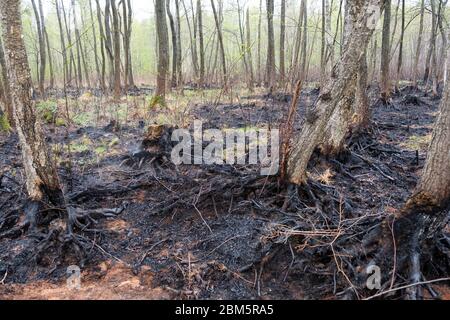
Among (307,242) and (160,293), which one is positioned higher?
(307,242)

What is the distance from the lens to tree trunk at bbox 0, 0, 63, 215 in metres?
3.73

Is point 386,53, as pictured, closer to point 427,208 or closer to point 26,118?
point 427,208

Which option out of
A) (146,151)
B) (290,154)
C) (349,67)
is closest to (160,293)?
(290,154)

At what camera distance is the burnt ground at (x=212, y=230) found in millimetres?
3229

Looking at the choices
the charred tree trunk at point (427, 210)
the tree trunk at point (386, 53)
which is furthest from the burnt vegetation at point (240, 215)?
the tree trunk at point (386, 53)

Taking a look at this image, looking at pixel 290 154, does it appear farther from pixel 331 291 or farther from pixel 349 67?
pixel 331 291

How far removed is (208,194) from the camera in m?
4.59

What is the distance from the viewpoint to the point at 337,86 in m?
3.85

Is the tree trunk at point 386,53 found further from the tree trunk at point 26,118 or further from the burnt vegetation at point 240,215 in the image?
the tree trunk at point 26,118

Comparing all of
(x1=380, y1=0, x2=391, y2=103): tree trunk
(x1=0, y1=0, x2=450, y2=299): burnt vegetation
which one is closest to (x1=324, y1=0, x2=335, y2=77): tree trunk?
(x1=0, y1=0, x2=450, y2=299): burnt vegetation

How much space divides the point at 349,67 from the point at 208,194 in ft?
7.23

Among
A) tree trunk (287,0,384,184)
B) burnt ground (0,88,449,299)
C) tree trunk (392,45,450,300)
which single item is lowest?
burnt ground (0,88,449,299)

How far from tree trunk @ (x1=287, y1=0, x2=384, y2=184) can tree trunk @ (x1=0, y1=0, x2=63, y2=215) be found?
109 inches

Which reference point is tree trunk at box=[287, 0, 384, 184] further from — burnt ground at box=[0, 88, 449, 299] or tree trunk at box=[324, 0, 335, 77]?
burnt ground at box=[0, 88, 449, 299]
